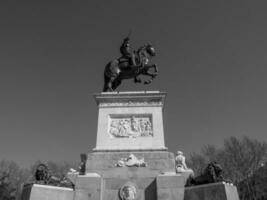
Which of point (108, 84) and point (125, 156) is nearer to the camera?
point (125, 156)

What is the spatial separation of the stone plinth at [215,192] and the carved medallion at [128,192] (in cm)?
213

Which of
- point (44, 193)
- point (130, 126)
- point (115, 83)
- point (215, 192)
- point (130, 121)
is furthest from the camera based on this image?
point (115, 83)

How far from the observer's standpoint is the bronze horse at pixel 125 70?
12.9 m

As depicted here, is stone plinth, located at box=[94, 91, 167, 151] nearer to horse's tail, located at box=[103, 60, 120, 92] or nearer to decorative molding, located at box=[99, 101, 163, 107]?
decorative molding, located at box=[99, 101, 163, 107]

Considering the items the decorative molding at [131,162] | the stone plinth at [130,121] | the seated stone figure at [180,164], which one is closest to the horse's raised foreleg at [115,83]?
the stone plinth at [130,121]

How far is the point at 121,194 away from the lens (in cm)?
921

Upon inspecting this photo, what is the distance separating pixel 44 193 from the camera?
8188 millimetres

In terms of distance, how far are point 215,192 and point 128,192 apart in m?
3.15

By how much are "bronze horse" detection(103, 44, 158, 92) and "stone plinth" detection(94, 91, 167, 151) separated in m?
1.51

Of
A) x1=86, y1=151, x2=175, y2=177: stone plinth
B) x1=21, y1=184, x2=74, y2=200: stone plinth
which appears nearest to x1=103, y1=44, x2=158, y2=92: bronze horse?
x1=86, y1=151, x2=175, y2=177: stone plinth

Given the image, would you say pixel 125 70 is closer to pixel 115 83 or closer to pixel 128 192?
pixel 115 83

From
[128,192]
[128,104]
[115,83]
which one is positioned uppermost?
[115,83]

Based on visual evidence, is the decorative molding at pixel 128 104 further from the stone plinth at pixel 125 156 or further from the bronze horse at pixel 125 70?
the stone plinth at pixel 125 156

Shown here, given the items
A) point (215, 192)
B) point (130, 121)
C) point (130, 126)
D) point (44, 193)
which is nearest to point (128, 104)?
point (130, 121)
